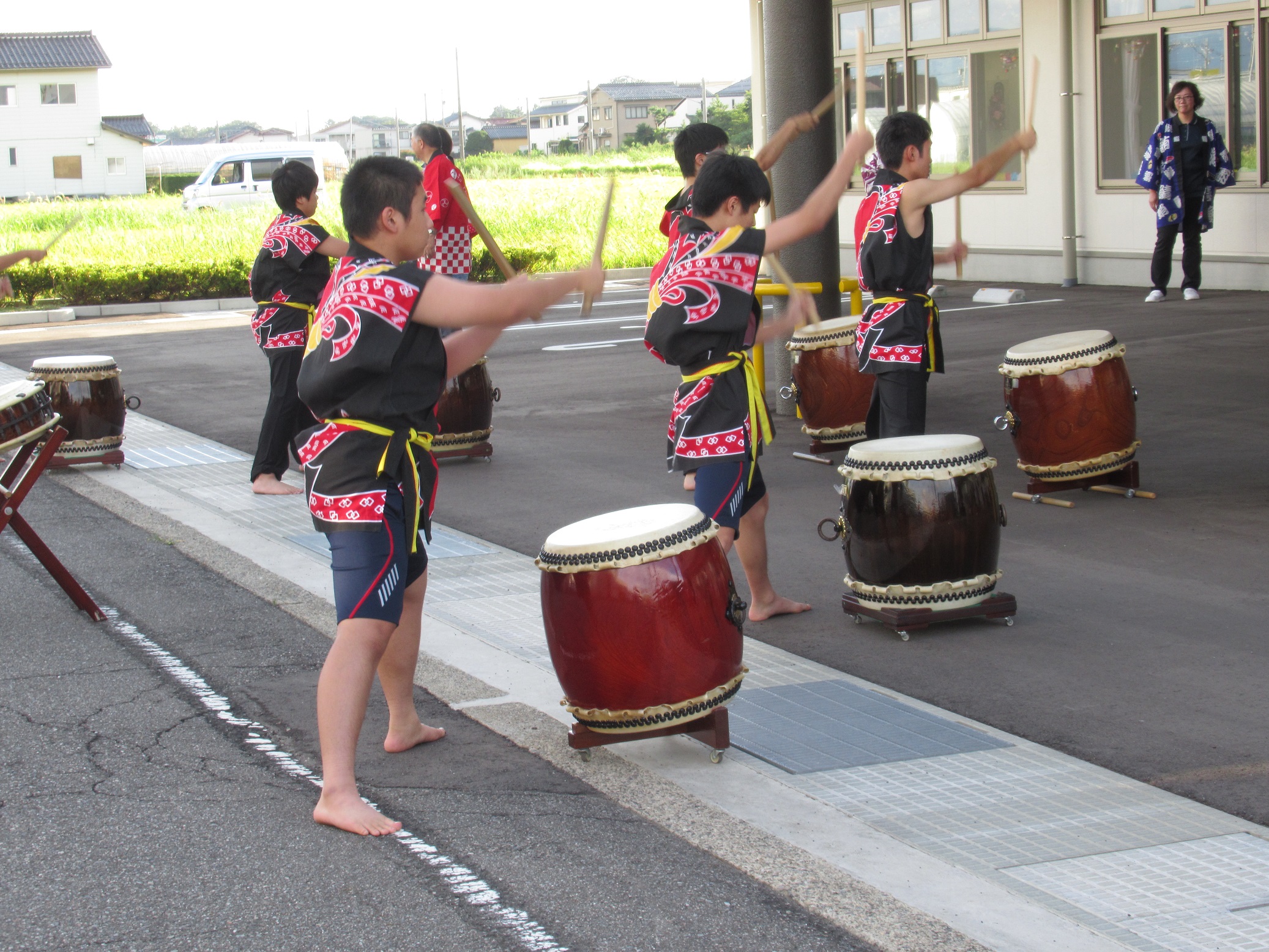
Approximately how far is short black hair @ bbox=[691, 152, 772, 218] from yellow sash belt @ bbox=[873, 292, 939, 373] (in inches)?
Answer: 70.7

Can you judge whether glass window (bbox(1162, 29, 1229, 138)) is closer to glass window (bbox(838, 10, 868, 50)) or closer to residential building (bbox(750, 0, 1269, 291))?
residential building (bbox(750, 0, 1269, 291))

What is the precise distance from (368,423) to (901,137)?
331 centimetres

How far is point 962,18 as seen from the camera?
18.9m

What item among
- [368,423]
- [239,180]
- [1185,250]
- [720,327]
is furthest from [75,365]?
[239,180]

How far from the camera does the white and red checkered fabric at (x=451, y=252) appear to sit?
10.4 meters

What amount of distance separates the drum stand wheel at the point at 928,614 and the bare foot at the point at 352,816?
229cm

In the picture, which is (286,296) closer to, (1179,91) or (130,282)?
(1179,91)

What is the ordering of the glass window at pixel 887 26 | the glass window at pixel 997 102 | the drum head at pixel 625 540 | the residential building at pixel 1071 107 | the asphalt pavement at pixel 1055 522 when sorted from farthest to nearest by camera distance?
the glass window at pixel 887 26
the glass window at pixel 997 102
the residential building at pixel 1071 107
the asphalt pavement at pixel 1055 522
the drum head at pixel 625 540

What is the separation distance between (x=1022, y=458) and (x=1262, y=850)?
4298 mm

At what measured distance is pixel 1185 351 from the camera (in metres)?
12.2

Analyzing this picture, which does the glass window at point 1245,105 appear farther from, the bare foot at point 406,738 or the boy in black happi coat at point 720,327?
the bare foot at point 406,738

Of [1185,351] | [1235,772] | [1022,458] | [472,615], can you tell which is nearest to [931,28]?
[1185,351]

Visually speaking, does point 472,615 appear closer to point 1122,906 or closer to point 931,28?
point 1122,906

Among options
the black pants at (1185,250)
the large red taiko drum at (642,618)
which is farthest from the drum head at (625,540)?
the black pants at (1185,250)
